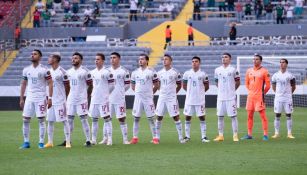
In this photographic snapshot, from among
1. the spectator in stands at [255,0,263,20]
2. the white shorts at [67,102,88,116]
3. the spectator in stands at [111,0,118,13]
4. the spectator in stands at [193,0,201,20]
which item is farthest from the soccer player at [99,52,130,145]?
the spectator in stands at [111,0,118,13]

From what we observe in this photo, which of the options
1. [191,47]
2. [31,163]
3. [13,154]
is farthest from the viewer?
[191,47]

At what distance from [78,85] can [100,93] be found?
1.91 feet

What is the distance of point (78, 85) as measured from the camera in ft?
74.4

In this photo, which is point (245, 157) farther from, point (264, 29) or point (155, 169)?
point (264, 29)

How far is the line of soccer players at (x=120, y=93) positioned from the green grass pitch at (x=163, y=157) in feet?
1.76

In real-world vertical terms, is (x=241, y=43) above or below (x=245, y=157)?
above

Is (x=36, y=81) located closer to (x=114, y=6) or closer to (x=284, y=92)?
(x=284, y=92)

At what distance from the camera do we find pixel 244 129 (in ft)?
93.9

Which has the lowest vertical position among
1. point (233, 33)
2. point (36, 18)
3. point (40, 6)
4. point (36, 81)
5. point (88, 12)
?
point (36, 81)

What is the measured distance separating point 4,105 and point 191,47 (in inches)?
415

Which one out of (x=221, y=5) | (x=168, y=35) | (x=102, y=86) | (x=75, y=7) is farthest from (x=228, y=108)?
(x=75, y=7)

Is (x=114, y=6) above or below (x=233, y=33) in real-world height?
above

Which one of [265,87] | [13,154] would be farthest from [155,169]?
[265,87]

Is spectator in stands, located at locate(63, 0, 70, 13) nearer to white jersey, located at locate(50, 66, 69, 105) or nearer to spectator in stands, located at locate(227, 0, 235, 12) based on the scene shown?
spectator in stands, located at locate(227, 0, 235, 12)
